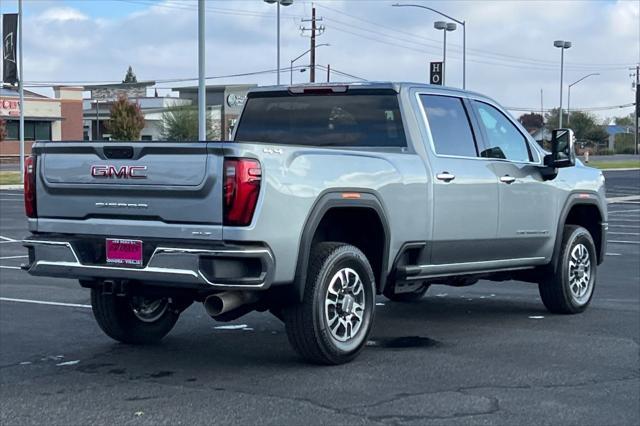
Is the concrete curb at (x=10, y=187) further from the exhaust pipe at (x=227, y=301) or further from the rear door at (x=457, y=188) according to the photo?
the exhaust pipe at (x=227, y=301)

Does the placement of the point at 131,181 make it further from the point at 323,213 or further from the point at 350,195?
the point at 350,195

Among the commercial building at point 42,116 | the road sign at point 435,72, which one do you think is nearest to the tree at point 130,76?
the commercial building at point 42,116

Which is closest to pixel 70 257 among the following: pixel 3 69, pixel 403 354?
pixel 403 354

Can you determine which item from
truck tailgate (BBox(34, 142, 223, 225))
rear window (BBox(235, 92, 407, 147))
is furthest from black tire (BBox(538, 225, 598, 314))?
truck tailgate (BBox(34, 142, 223, 225))

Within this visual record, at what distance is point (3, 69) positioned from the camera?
45250 millimetres

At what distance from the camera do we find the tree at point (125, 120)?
225 feet

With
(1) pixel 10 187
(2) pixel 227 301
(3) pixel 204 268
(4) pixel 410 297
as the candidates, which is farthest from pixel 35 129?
(3) pixel 204 268

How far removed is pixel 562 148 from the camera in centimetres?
969

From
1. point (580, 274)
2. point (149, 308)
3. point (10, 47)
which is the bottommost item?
point (149, 308)

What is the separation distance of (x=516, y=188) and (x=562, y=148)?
69 centimetres

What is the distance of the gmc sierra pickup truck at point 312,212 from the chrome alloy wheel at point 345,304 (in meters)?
0.01

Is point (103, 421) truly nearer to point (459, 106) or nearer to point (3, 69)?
point (459, 106)

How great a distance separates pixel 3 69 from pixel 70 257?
4045cm

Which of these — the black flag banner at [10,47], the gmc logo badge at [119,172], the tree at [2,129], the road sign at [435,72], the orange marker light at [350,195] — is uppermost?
the black flag banner at [10,47]
